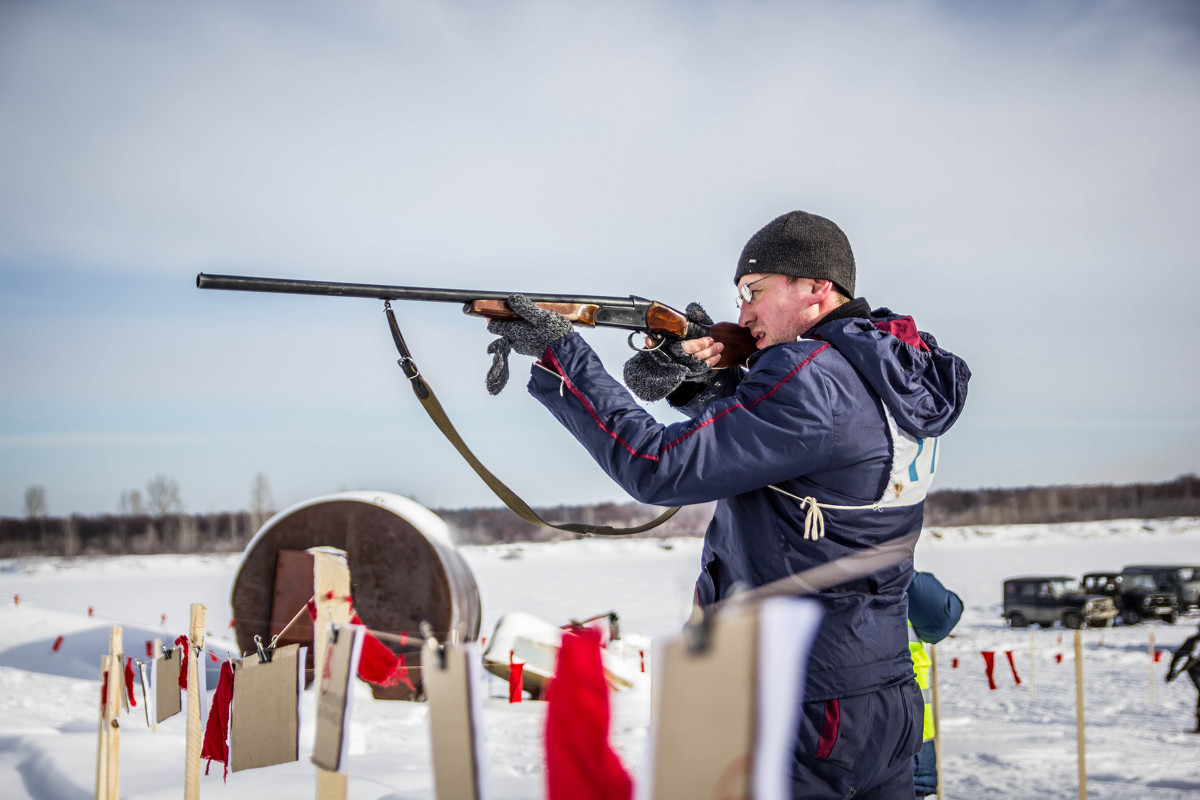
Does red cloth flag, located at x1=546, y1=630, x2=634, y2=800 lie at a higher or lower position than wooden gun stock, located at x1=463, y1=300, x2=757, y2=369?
lower

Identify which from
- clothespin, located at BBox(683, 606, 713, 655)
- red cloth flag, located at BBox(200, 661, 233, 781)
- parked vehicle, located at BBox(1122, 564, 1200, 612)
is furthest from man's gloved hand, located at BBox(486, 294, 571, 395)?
parked vehicle, located at BBox(1122, 564, 1200, 612)

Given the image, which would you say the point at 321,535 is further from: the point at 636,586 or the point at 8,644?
the point at 636,586

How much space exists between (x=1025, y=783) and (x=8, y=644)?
10.8m

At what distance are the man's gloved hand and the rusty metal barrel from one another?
625cm

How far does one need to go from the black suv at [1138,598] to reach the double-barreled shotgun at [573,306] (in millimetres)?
15754

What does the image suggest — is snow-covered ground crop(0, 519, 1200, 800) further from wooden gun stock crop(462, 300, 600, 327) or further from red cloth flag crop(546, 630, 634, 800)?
wooden gun stock crop(462, 300, 600, 327)

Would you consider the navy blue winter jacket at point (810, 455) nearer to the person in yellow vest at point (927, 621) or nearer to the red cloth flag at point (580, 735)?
the red cloth flag at point (580, 735)

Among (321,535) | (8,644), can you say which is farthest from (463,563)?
(8,644)

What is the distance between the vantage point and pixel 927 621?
13.6 ft

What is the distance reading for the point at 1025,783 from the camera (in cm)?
536

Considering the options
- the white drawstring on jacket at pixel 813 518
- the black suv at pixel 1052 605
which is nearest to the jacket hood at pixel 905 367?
the white drawstring on jacket at pixel 813 518

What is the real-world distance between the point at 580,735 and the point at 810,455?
0.98 m

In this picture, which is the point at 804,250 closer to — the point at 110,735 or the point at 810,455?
the point at 810,455

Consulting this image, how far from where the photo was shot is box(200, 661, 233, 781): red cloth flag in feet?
9.91
